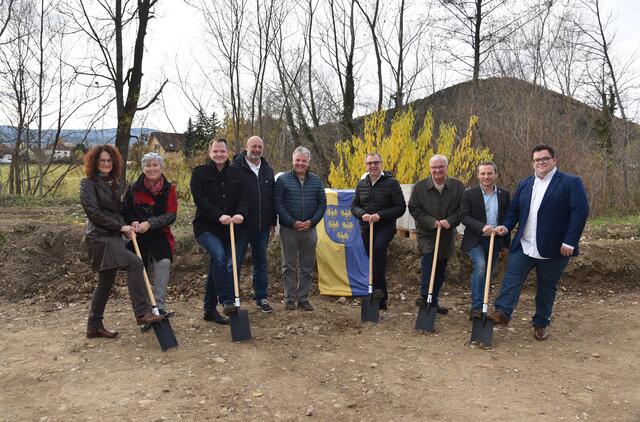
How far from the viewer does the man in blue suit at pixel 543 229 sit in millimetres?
4320

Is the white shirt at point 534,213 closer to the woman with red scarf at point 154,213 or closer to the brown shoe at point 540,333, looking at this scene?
the brown shoe at point 540,333

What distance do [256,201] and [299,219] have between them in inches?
20.6

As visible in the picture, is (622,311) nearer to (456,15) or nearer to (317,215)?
(317,215)

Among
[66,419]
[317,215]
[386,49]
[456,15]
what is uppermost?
[456,15]

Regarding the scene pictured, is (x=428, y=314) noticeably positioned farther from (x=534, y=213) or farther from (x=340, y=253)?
(x=340, y=253)

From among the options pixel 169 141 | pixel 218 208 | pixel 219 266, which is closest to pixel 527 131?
pixel 218 208

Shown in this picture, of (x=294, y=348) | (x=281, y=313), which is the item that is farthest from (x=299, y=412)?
(x=281, y=313)

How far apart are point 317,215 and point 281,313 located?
3.71 feet

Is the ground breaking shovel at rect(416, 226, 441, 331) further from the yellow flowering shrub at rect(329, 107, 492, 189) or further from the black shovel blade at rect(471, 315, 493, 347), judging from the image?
the yellow flowering shrub at rect(329, 107, 492, 189)

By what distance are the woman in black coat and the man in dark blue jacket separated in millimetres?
1542

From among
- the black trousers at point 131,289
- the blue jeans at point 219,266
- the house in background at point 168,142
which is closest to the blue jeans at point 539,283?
the blue jeans at point 219,266

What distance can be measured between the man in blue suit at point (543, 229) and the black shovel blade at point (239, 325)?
228 centimetres

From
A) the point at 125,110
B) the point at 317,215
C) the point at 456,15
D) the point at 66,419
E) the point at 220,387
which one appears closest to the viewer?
the point at 66,419

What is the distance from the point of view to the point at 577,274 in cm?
661
